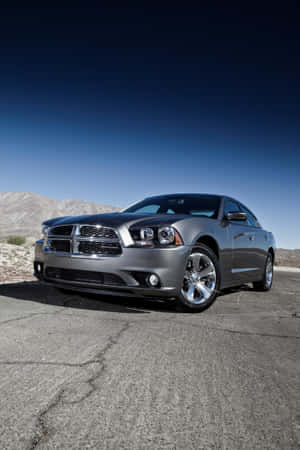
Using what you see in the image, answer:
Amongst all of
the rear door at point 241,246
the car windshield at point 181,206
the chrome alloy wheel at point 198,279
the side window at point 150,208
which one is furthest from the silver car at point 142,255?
the side window at point 150,208

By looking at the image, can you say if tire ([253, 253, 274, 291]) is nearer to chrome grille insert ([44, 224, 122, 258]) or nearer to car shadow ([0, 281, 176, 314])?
car shadow ([0, 281, 176, 314])

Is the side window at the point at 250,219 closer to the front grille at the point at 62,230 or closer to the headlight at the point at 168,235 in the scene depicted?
the headlight at the point at 168,235

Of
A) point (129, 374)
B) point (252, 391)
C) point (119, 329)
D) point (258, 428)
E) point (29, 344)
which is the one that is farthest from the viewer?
point (119, 329)

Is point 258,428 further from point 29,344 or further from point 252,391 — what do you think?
point 29,344

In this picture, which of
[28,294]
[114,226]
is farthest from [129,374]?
[28,294]

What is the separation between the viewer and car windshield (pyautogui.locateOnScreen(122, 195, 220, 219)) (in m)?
5.48

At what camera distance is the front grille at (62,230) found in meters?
4.43

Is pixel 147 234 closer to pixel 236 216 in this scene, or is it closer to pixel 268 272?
pixel 236 216

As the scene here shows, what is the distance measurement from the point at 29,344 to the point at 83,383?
0.90 m

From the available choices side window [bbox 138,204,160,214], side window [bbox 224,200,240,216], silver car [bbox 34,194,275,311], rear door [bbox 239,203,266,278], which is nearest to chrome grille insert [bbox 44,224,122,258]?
silver car [bbox 34,194,275,311]

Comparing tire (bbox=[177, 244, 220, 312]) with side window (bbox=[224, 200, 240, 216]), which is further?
side window (bbox=[224, 200, 240, 216])

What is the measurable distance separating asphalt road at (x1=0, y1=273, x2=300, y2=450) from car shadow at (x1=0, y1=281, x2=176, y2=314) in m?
0.30

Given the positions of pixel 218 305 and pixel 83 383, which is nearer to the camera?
pixel 83 383

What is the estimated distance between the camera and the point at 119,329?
3369 millimetres
